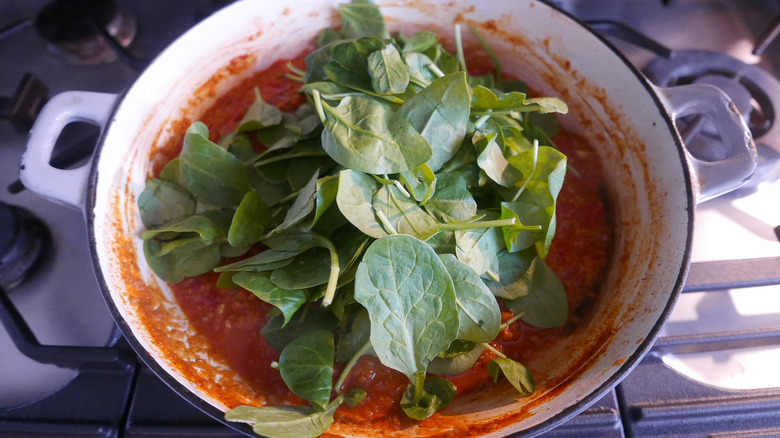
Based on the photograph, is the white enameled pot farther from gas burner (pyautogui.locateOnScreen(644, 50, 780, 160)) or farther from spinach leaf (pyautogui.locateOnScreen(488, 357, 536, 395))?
gas burner (pyautogui.locateOnScreen(644, 50, 780, 160))

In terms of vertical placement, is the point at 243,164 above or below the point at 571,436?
above

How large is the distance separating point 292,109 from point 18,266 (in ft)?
1.95

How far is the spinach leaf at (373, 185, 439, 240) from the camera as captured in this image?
2.46 feet

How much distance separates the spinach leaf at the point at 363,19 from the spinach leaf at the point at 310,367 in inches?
23.6

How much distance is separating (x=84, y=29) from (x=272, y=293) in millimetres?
855

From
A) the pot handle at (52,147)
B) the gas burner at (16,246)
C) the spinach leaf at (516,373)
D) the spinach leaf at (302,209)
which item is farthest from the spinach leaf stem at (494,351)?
the gas burner at (16,246)

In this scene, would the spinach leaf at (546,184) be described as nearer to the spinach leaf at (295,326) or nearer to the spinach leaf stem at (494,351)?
the spinach leaf stem at (494,351)

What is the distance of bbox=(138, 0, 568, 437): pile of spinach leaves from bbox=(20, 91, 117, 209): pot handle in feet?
0.39

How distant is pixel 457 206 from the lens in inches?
30.9

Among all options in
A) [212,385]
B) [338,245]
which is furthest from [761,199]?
[212,385]

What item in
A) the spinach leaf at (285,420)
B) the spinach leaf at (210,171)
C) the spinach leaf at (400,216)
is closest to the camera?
the spinach leaf at (285,420)

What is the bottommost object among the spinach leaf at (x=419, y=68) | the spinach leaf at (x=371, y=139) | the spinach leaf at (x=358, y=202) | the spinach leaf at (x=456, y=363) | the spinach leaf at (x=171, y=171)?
the spinach leaf at (x=456, y=363)

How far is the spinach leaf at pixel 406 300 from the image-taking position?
669 mm

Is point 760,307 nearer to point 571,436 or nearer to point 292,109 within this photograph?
point 571,436
